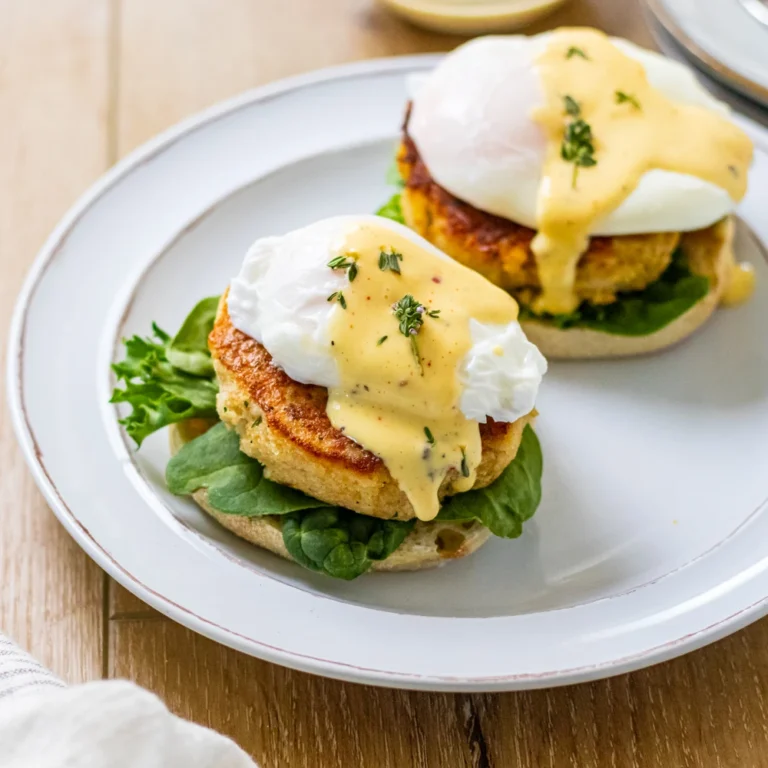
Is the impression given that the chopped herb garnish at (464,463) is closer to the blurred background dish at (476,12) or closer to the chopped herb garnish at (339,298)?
the chopped herb garnish at (339,298)

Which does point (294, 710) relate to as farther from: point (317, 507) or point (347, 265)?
point (347, 265)

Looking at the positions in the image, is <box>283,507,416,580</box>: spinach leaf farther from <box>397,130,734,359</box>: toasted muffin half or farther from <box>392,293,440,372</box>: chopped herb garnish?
<box>397,130,734,359</box>: toasted muffin half

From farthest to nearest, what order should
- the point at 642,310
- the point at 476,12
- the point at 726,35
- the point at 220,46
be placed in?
the point at 220,46, the point at 476,12, the point at 726,35, the point at 642,310

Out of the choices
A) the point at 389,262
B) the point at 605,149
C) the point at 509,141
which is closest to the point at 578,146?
the point at 605,149

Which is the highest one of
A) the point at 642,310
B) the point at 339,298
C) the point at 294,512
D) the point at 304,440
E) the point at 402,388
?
the point at 339,298

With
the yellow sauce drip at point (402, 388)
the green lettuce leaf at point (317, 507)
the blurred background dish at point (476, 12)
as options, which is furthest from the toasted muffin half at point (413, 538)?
the blurred background dish at point (476, 12)

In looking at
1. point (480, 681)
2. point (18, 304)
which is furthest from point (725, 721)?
point (18, 304)
